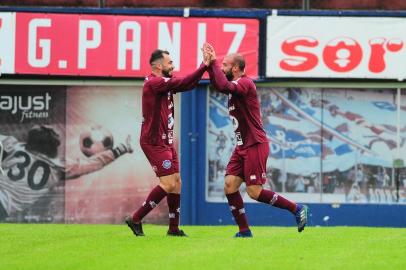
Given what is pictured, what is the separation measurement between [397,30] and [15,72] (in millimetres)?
7028

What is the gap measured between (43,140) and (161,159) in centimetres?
763

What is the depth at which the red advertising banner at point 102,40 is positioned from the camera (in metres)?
19.7

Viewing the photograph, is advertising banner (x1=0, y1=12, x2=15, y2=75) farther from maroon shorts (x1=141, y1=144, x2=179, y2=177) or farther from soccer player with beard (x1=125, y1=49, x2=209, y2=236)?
maroon shorts (x1=141, y1=144, x2=179, y2=177)

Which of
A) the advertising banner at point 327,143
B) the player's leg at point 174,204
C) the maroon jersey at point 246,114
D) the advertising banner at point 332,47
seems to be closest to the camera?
the maroon jersey at point 246,114

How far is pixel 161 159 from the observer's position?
12672 mm

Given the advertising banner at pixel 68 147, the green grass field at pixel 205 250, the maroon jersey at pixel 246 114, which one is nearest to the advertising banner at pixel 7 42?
the advertising banner at pixel 68 147

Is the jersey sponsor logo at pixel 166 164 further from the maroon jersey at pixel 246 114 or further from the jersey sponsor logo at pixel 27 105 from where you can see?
the jersey sponsor logo at pixel 27 105

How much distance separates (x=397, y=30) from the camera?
64.2 feet

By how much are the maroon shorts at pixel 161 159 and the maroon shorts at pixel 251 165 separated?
2.25ft

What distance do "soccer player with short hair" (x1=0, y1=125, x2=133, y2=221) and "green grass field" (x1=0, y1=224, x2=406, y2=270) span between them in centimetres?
593

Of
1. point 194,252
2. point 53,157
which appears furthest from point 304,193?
point 194,252

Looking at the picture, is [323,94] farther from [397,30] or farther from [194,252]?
[194,252]

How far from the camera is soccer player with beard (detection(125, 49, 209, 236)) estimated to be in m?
12.6

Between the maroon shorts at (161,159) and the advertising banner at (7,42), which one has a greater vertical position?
the advertising banner at (7,42)
